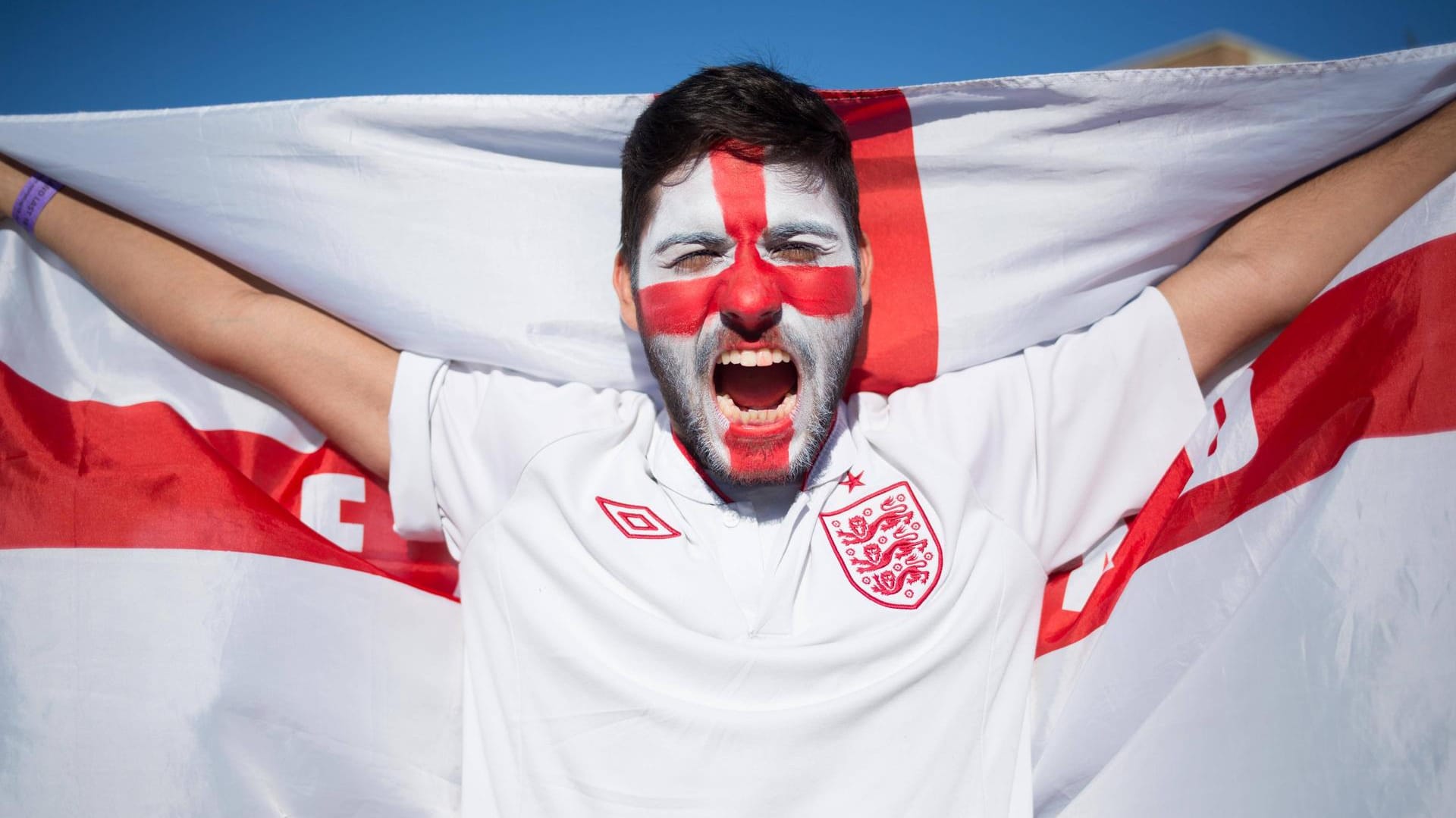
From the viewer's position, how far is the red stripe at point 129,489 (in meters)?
1.92

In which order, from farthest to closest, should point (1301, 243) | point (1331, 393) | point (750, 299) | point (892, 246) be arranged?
point (892, 246) → point (1301, 243) → point (750, 299) → point (1331, 393)

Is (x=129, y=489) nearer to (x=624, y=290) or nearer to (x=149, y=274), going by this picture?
(x=149, y=274)

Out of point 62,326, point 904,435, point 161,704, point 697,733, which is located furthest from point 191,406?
point 904,435

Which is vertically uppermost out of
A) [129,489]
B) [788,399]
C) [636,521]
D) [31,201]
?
[31,201]

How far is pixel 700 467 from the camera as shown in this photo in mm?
1954

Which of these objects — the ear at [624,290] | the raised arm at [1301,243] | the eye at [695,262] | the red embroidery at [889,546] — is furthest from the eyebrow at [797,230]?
the raised arm at [1301,243]

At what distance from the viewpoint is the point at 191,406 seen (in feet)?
7.22

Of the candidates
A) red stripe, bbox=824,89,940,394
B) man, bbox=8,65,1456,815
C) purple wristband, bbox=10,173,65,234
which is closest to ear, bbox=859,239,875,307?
man, bbox=8,65,1456,815

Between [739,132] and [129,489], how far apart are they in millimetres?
1355

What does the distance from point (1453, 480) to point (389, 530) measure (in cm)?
196

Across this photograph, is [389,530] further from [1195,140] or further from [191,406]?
[1195,140]

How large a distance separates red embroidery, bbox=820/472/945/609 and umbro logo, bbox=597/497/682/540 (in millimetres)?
297

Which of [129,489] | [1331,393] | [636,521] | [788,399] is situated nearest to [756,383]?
[788,399]

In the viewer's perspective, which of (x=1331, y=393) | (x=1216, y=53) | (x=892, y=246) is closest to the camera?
(x=1331, y=393)
